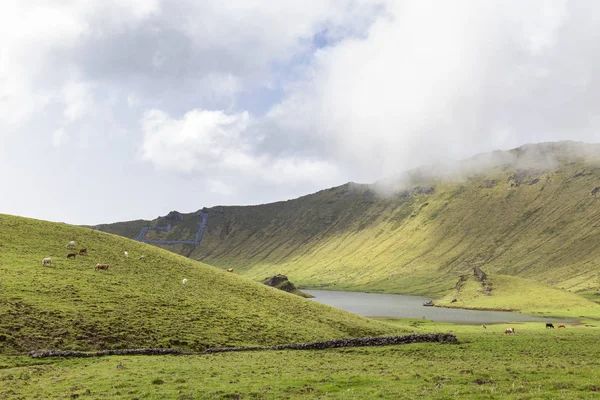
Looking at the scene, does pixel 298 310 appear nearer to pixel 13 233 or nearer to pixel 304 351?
pixel 304 351

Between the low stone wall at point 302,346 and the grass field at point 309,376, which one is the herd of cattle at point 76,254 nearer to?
the low stone wall at point 302,346

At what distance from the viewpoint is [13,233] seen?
8156cm

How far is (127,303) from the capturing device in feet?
201

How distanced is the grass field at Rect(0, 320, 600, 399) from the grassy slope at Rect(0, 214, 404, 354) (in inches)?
276

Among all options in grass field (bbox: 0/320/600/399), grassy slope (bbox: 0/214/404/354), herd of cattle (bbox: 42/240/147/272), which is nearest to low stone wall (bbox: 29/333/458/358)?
grass field (bbox: 0/320/600/399)

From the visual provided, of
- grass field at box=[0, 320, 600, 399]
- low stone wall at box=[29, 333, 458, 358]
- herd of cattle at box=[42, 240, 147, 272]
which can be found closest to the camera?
grass field at box=[0, 320, 600, 399]

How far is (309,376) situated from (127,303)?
118 ft

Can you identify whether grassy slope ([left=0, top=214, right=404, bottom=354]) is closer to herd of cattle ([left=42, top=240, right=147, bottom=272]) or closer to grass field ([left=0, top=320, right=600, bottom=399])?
herd of cattle ([left=42, top=240, right=147, bottom=272])

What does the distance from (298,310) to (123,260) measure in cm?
3316

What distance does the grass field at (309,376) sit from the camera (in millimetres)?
28312

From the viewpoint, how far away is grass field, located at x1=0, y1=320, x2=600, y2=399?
2831 centimetres

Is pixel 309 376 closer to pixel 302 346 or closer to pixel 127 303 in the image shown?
pixel 302 346

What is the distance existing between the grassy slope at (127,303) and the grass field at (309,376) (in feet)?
23.0

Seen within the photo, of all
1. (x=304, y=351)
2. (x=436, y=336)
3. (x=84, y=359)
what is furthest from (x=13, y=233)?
(x=436, y=336)
